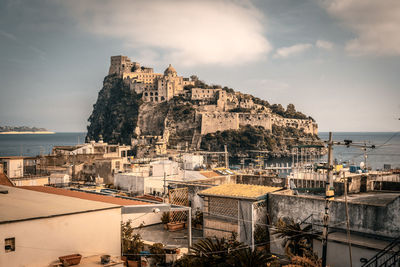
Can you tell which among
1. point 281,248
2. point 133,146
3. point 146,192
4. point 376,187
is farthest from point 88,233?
point 133,146

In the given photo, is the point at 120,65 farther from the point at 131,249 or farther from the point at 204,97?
the point at 131,249

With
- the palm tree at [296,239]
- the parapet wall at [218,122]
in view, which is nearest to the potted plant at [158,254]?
the palm tree at [296,239]

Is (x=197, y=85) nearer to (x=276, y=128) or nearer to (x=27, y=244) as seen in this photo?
(x=276, y=128)

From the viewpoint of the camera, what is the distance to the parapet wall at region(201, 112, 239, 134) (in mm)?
104312

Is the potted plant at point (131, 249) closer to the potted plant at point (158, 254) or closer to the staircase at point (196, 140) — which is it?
the potted plant at point (158, 254)

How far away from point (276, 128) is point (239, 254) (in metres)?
112

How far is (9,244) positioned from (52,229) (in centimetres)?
88

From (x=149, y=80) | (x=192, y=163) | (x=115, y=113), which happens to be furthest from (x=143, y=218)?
(x=149, y=80)

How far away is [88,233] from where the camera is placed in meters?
7.93

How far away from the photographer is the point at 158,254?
9.48 metres

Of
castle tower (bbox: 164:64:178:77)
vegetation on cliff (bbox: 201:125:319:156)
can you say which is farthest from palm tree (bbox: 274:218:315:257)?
castle tower (bbox: 164:64:178:77)

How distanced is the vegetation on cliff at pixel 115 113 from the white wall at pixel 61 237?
3807 inches

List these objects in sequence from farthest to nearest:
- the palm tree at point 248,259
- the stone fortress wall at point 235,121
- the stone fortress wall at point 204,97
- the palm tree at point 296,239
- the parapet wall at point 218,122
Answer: the stone fortress wall at point 204,97
the stone fortress wall at point 235,121
the parapet wall at point 218,122
the palm tree at point 296,239
the palm tree at point 248,259

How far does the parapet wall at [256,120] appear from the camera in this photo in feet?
364
